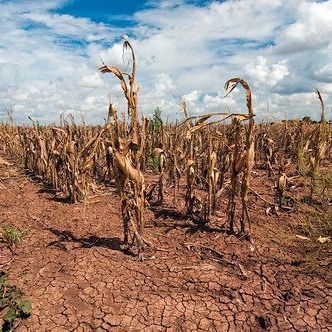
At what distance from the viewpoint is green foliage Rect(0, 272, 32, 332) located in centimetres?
265

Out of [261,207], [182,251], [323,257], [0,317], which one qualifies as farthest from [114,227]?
[323,257]

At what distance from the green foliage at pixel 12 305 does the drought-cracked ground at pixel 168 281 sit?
8 centimetres

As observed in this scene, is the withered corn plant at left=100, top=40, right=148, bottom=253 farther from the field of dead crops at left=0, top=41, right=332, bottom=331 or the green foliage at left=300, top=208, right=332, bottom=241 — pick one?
the green foliage at left=300, top=208, right=332, bottom=241

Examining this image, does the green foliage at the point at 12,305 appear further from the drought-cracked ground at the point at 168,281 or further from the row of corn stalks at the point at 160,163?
the row of corn stalks at the point at 160,163

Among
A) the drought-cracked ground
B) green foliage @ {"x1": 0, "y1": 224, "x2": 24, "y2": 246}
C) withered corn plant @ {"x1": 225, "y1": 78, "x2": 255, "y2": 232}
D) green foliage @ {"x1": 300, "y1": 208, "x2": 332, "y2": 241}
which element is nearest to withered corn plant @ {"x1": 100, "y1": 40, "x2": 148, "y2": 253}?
the drought-cracked ground

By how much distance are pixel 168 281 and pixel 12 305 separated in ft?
→ 4.44

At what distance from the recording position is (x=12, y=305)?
2.80 metres

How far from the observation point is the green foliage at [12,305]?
265 cm

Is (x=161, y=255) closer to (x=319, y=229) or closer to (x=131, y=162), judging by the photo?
(x=131, y=162)

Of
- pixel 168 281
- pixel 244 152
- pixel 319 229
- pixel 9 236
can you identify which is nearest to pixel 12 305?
pixel 9 236

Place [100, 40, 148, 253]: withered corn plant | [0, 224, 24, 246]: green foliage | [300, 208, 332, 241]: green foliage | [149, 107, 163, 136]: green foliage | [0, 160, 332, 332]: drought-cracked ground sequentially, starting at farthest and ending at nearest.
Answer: [149, 107, 163, 136]: green foliage → [0, 224, 24, 246]: green foliage → [300, 208, 332, 241]: green foliage → [100, 40, 148, 253]: withered corn plant → [0, 160, 332, 332]: drought-cracked ground

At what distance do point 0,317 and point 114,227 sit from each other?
1.68m

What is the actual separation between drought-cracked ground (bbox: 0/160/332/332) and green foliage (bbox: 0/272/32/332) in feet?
0.26

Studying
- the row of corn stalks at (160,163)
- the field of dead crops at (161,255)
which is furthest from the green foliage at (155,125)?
the field of dead crops at (161,255)
